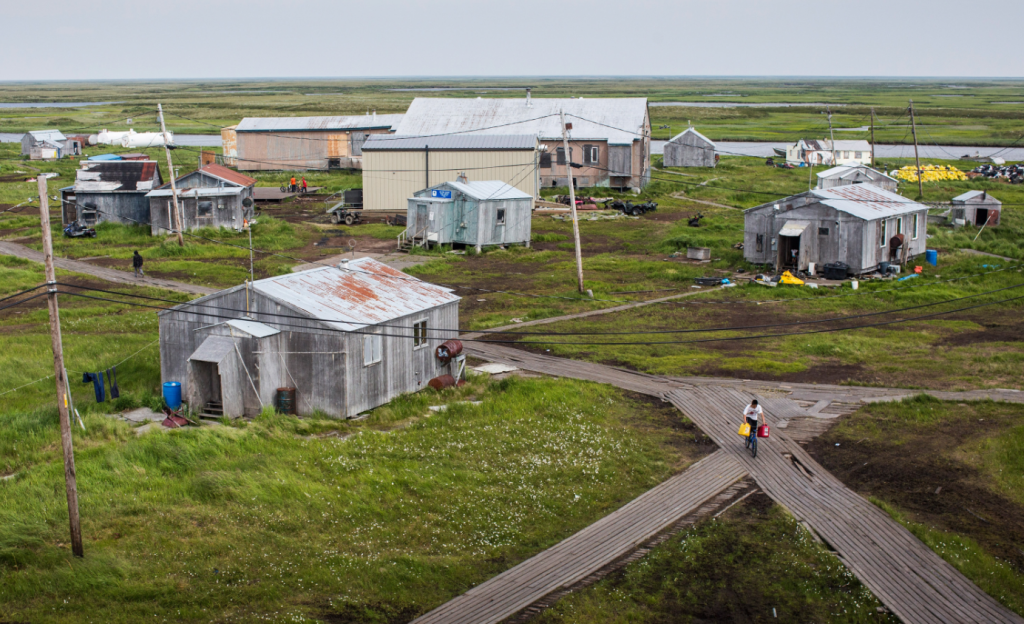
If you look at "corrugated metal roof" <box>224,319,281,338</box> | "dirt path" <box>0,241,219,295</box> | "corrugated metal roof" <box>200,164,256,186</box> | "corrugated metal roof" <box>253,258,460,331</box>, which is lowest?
"dirt path" <box>0,241,219,295</box>

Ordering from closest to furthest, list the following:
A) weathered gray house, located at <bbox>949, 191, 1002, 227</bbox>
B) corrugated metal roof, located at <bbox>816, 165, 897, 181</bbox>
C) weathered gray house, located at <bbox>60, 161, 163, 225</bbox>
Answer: weathered gray house, located at <bbox>949, 191, 1002, 227</bbox>
weathered gray house, located at <bbox>60, 161, 163, 225</bbox>
corrugated metal roof, located at <bbox>816, 165, 897, 181</bbox>

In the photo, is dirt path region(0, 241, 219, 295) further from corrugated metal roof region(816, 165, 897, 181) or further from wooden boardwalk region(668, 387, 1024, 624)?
corrugated metal roof region(816, 165, 897, 181)

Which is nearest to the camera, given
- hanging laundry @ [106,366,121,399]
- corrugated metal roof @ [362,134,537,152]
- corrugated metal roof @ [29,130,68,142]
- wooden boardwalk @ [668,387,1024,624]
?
wooden boardwalk @ [668,387,1024,624]

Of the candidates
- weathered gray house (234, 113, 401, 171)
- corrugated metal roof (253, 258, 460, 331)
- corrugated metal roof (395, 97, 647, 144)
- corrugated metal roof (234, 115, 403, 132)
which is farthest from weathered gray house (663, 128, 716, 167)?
corrugated metal roof (253, 258, 460, 331)

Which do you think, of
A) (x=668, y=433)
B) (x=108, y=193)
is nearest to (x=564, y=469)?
(x=668, y=433)

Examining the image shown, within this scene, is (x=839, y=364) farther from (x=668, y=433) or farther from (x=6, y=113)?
(x=6, y=113)

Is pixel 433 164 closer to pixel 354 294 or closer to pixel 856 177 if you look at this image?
pixel 856 177

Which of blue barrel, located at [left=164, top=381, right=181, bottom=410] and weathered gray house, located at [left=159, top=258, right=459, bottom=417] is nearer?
weathered gray house, located at [left=159, top=258, right=459, bottom=417]

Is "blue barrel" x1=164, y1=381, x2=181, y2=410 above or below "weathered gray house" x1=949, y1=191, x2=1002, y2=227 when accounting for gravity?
below
